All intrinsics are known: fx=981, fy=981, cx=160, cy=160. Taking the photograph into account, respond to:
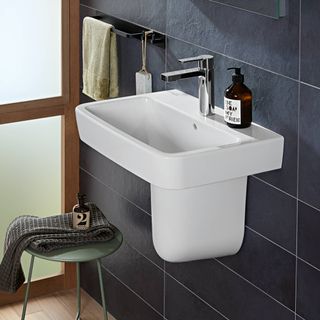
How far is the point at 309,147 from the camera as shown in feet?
9.16

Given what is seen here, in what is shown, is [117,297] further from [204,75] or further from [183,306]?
[204,75]

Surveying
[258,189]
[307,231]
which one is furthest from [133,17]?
[307,231]

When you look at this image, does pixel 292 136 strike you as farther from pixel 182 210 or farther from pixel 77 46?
pixel 77 46

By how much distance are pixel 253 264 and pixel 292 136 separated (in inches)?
19.3

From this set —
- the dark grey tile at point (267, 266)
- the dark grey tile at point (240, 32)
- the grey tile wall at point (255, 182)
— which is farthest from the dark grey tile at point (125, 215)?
the dark grey tile at point (240, 32)

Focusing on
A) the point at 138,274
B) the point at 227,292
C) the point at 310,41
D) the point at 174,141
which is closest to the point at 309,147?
the point at 310,41

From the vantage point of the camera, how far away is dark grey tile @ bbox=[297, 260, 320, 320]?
2.88 meters

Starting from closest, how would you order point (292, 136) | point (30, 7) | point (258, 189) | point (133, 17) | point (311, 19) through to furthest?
point (311, 19) → point (292, 136) → point (258, 189) → point (133, 17) → point (30, 7)

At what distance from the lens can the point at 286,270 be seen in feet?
9.80

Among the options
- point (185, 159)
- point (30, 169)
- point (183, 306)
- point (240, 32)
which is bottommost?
point (183, 306)

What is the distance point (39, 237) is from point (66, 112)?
0.68 meters

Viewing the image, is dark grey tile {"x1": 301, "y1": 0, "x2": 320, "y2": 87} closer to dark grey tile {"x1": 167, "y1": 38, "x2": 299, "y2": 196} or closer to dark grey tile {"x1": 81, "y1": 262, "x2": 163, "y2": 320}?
dark grey tile {"x1": 167, "y1": 38, "x2": 299, "y2": 196}

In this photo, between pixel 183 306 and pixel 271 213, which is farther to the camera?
pixel 183 306

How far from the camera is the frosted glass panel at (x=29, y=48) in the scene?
3.84 metres
